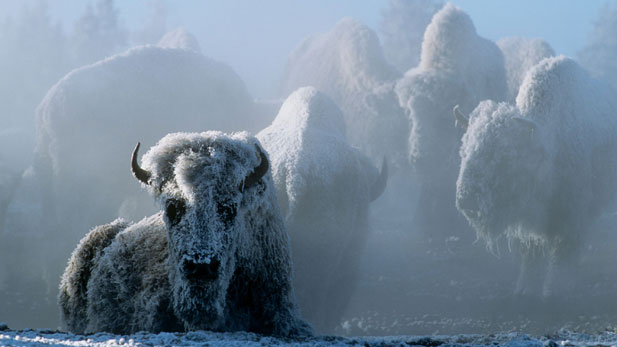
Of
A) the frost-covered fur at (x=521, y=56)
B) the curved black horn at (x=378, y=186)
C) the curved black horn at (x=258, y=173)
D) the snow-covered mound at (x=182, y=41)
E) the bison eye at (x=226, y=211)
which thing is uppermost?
the snow-covered mound at (x=182, y=41)

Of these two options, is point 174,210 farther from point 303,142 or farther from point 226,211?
point 303,142

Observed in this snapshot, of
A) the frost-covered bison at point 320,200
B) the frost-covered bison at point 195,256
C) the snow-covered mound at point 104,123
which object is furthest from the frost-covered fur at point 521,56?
the frost-covered bison at point 195,256

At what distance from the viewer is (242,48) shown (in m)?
59.0

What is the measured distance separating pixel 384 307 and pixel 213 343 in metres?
4.48

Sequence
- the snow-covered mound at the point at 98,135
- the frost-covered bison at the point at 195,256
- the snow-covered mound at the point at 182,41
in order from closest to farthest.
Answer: the frost-covered bison at the point at 195,256, the snow-covered mound at the point at 98,135, the snow-covered mound at the point at 182,41

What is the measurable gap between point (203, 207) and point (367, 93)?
25.9 feet

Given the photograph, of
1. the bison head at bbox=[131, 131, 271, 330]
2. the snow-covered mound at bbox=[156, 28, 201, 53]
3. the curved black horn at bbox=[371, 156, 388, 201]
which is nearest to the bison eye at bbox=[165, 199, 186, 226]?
the bison head at bbox=[131, 131, 271, 330]

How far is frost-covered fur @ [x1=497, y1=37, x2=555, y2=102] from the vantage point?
447 inches

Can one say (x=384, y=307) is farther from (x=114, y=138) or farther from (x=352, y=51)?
(x=352, y=51)

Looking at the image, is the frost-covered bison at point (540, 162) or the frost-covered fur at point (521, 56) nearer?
the frost-covered bison at point (540, 162)

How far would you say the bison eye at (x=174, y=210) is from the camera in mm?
2971

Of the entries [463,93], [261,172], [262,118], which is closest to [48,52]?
[262,118]

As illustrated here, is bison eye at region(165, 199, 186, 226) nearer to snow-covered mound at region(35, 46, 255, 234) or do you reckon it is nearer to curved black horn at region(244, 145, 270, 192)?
curved black horn at region(244, 145, 270, 192)

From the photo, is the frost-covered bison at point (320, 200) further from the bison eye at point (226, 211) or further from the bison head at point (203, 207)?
the bison eye at point (226, 211)
